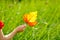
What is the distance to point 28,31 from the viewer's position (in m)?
2.32

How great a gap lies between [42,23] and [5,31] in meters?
0.52

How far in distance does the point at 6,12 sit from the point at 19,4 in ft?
1.58

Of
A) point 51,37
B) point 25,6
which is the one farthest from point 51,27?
point 25,6

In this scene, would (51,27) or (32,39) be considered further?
(51,27)

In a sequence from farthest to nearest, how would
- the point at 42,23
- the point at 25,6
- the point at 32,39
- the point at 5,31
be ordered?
the point at 25,6 → the point at 42,23 → the point at 5,31 → the point at 32,39

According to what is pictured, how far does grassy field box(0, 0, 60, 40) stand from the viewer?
2.26 m

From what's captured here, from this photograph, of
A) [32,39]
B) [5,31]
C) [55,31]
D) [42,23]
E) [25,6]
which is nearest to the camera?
[32,39]

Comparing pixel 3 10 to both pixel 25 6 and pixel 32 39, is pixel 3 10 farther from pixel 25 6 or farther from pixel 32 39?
pixel 32 39

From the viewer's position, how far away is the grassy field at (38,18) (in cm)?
226

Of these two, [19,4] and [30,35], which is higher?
[30,35]

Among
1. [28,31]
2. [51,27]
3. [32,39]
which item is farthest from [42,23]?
[32,39]

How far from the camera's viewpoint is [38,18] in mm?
2822

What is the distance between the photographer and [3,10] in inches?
110

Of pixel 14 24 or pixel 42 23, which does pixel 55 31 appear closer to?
pixel 42 23
